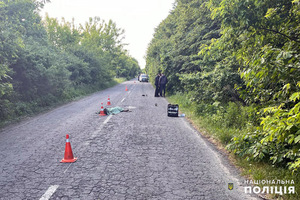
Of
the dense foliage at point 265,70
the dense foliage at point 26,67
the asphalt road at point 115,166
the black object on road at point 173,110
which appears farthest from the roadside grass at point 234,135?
the dense foliage at point 26,67

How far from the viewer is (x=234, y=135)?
6488 mm

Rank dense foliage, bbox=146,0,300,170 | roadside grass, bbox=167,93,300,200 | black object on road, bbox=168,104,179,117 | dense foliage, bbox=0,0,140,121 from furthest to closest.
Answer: black object on road, bbox=168,104,179,117 < dense foliage, bbox=0,0,140,121 < roadside grass, bbox=167,93,300,200 < dense foliage, bbox=146,0,300,170

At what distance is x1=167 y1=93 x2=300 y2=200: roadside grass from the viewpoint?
4094 mm

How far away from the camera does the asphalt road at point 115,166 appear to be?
378cm

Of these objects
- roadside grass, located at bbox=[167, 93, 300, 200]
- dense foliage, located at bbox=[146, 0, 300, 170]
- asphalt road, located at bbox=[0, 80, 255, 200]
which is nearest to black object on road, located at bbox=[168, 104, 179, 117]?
roadside grass, located at bbox=[167, 93, 300, 200]

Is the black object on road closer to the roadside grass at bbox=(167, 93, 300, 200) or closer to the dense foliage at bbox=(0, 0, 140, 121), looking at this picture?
the roadside grass at bbox=(167, 93, 300, 200)

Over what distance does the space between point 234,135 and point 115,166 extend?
11.5ft

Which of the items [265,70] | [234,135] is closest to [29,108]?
[234,135]

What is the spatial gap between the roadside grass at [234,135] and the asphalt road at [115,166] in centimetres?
31

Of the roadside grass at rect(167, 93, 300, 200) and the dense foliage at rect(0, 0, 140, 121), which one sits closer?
the roadside grass at rect(167, 93, 300, 200)

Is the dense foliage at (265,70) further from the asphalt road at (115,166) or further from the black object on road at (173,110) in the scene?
the black object on road at (173,110)

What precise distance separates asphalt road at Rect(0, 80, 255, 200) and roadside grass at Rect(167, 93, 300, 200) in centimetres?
31

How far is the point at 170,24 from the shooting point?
27.2 m

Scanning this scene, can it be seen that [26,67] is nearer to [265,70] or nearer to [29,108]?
[29,108]
